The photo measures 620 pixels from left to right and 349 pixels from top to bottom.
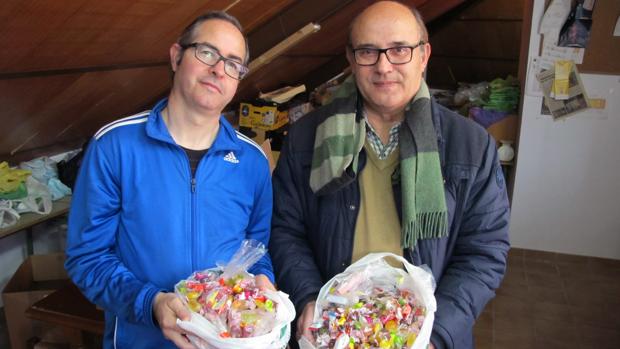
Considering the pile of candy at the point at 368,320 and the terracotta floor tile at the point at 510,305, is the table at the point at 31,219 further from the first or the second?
the terracotta floor tile at the point at 510,305

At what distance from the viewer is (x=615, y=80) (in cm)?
349

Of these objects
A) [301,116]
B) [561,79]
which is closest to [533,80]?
[561,79]

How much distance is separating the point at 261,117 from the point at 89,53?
217 cm

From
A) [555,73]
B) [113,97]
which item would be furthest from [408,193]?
[555,73]

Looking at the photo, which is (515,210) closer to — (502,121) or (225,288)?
(502,121)

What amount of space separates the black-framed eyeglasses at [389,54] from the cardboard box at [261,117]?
281 centimetres

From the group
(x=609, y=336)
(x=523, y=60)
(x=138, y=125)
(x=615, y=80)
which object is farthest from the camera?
(x=523, y=60)

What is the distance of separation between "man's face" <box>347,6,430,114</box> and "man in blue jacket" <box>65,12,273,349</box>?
0.30 metres

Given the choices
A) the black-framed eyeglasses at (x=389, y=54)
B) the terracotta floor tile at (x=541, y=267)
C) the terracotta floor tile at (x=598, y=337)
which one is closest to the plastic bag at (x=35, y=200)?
the black-framed eyeglasses at (x=389, y=54)

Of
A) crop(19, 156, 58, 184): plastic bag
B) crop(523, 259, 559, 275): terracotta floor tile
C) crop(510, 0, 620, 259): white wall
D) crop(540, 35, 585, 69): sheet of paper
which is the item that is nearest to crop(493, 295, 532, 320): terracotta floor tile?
crop(523, 259, 559, 275): terracotta floor tile

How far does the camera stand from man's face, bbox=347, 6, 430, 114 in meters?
1.30

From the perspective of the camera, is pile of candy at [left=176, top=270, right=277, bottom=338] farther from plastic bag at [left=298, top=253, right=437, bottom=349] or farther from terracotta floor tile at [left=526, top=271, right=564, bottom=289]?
terracotta floor tile at [left=526, top=271, right=564, bottom=289]

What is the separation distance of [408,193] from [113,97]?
73.5 inches

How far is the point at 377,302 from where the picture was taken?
121 centimetres
